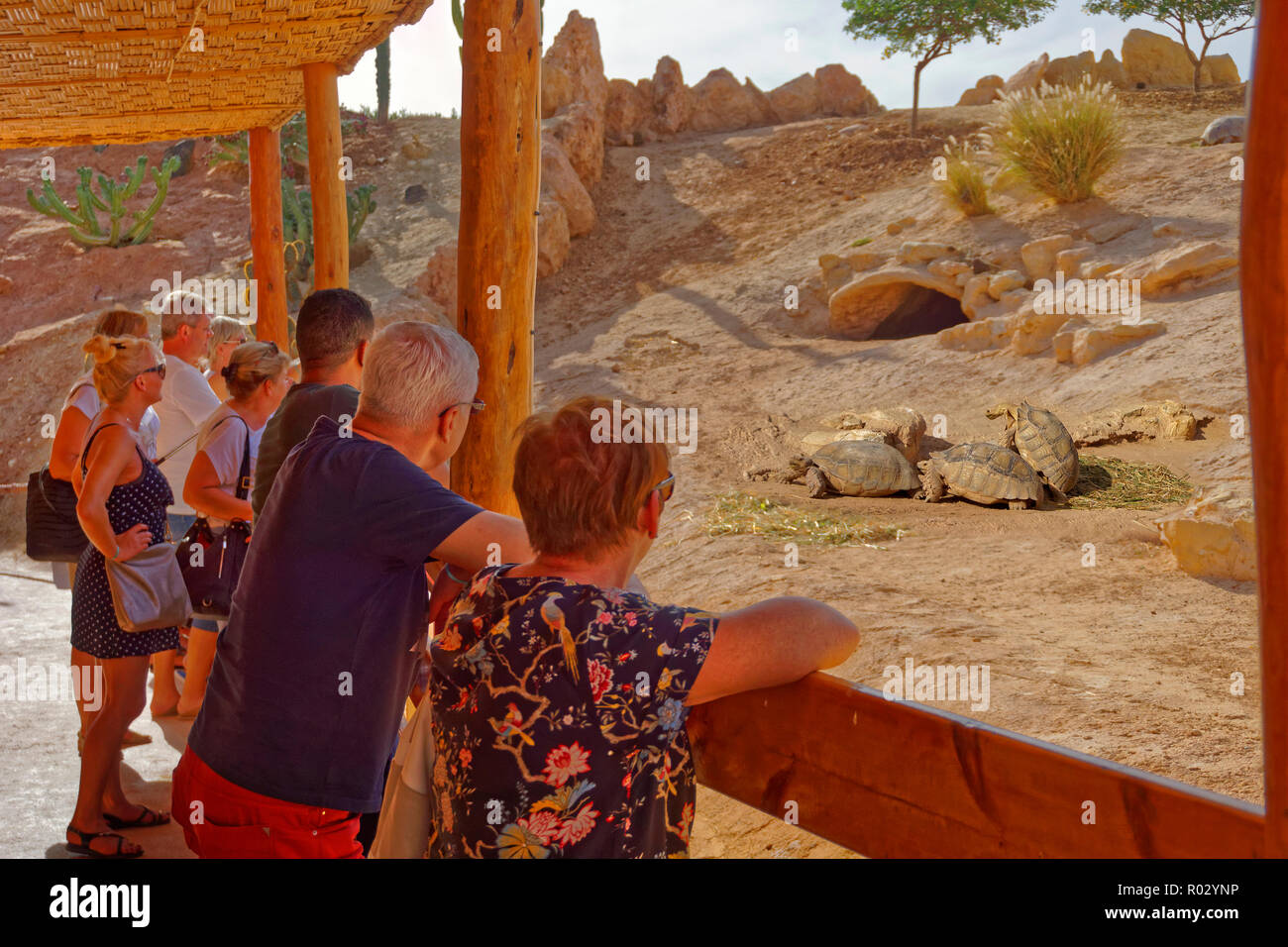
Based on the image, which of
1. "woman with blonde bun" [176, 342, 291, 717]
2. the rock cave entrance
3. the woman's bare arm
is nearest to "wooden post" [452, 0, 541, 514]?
"woman with blonde bun" [176, 342, 291, 717]

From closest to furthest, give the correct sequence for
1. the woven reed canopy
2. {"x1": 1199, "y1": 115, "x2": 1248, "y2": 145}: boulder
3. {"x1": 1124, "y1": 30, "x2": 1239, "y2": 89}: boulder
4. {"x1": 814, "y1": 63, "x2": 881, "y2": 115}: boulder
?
the woven reed canopy → {"x1": 1199, "y1": 115, "x2": 1248, "y2": 145}: boulder → {"x1": 1124, "y1": 30, "x2": 1239, "y2": 89}: boulder → {"x1": 814, "y1": 63, "x2": 881, "y2": 115}: boulder

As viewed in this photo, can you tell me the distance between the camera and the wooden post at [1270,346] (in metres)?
1.21

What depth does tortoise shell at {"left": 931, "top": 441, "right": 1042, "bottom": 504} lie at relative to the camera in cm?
806

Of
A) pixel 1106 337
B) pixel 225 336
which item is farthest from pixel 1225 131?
pixel 225 336

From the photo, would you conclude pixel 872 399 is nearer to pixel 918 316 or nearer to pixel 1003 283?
pixel 1003 283

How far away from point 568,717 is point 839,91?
24059 mm

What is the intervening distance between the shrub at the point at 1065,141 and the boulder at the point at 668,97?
9575 mm

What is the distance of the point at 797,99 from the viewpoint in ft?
76.7

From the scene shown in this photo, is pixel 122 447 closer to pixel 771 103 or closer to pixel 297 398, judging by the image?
pixel 297 398

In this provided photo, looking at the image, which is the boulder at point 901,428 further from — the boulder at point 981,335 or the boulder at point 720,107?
the boulder at point 720,107

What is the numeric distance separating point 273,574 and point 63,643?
4831 mm

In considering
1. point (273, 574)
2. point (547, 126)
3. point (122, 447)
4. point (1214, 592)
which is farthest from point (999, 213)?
point (273, 574)

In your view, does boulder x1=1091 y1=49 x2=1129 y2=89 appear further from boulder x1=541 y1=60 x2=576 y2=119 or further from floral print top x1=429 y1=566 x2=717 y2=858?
floral print top x1=429 y1=566 x2=717 y2=858

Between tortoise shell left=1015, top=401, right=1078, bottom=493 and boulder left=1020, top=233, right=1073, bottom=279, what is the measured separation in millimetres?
4132
